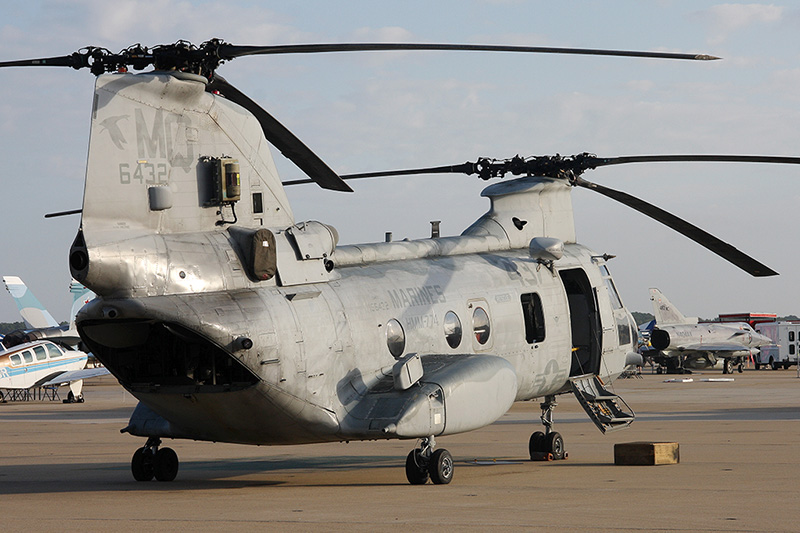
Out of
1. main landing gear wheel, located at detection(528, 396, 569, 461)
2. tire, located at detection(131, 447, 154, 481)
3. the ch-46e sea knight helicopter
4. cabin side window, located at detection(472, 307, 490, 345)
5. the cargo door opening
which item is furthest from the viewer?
the cargo door opening

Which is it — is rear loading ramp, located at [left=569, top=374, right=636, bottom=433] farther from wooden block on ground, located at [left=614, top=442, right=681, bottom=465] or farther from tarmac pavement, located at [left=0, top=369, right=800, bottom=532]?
wooden block on ground, located at [left=614, top=442, right=681, bottom=465]

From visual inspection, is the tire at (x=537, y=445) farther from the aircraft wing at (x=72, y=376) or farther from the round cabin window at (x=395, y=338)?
the aircraft wing at (x=72, y=376)

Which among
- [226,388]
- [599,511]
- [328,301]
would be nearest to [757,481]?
[599,511]

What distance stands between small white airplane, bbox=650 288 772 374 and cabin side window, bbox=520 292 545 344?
160ft

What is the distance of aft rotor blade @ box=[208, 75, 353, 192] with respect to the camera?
47.1ft

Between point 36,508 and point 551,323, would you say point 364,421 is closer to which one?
point 36,508

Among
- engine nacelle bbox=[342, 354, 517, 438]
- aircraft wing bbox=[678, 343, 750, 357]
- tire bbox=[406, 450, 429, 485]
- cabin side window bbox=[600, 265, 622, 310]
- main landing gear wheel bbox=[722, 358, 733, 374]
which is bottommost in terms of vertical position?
main landing gear wheel bbox=[722, 358, 733, 374]

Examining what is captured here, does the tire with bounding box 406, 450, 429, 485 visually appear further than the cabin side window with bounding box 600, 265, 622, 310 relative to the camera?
No

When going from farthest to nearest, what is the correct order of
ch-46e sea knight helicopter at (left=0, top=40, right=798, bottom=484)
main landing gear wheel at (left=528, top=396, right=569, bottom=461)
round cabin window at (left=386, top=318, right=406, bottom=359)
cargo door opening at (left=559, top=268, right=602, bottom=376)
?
cargo door opening at (left=559, top=268, right=602, bottom=376) → main landing gear wheel at (left=528, top=396, right=569, bottom=461) → round cabin window at (left=386, top=318, right=406, bottom=359) → ch-46e sea knight helicopter at (left=0, top=40, right=798, bottom=484)

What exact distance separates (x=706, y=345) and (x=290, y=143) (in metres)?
58.2

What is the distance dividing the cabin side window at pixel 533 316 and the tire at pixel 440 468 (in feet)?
13.4

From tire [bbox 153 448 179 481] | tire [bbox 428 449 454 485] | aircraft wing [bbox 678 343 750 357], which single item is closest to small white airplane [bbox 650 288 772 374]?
aircraft wing [bbox 678 343 750 357]

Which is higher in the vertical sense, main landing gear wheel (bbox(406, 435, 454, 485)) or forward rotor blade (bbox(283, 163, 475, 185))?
forward rotor blade (bbox(283, 163, 475, 185))

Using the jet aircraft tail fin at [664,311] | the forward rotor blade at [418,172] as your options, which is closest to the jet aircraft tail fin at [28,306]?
the jet aircraft tail fin at [664,311]
